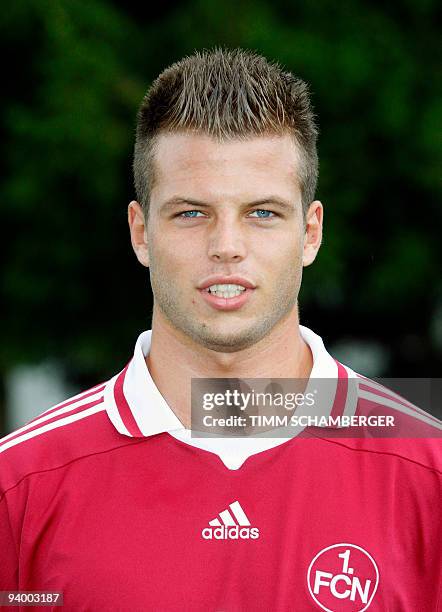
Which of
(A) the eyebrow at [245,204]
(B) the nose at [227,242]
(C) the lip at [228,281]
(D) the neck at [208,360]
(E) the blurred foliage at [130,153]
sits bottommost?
(D) the neck at [208,360]

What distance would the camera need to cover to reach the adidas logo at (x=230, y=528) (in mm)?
2490

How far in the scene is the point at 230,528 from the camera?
2492 mm

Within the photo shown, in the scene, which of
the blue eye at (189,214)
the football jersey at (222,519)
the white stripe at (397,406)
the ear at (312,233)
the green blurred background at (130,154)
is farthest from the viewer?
the green blurred background at (130,154)

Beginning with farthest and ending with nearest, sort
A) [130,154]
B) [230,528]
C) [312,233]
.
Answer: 1. [130,154]
2. [312,233]
3. [230,528]

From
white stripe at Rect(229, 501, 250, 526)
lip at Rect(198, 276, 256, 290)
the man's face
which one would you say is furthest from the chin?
white stripe at Rect(229, 501, 250, 526)

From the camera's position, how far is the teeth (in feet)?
8.25

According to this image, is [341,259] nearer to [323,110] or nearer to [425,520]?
[323,110]

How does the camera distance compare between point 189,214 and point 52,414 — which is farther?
point 52,414

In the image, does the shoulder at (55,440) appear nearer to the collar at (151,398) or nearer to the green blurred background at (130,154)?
the collar at (151,398)

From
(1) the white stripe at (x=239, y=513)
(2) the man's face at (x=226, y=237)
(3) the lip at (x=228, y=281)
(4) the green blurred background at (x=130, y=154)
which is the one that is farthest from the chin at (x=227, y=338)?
(4) the green blurred background at (x=130, y=154)

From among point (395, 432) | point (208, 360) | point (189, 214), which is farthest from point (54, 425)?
point (395, 432)

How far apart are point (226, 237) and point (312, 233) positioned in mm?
396

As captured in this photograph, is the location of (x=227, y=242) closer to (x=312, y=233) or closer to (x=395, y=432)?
A: (x=312, y=233)

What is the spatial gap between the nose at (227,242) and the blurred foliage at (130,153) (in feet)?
11.8
